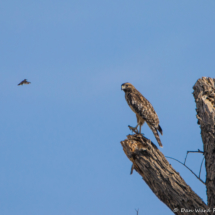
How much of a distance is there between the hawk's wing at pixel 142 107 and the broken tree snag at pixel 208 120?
103 inches

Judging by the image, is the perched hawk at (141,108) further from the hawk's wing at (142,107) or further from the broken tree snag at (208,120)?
the broken tree snag at (208,120)

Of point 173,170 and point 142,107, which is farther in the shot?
point 142,107

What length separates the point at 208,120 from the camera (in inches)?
230

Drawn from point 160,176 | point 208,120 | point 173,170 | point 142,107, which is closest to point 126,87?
point 142,107

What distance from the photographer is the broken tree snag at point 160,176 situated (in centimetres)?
525

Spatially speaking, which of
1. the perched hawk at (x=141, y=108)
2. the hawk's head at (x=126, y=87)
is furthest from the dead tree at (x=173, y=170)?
the hawk's head at (x=126, y=87)

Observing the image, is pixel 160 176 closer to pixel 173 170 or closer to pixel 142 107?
pixel 173 170

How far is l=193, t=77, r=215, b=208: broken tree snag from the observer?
523 centimetres

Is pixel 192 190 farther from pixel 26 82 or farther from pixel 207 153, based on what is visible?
pixel 26 82

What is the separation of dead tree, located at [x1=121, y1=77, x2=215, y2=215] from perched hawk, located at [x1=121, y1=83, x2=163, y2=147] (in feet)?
7.98

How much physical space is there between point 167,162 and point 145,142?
0.60 meters

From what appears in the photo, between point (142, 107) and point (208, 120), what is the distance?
3756 millimetres

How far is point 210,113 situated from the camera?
19.4ft

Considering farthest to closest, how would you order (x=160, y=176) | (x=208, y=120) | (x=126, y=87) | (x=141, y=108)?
(x=126, y=87)
(x=141, y=108)
(x=208, y=120)
(x=160, y=176)
